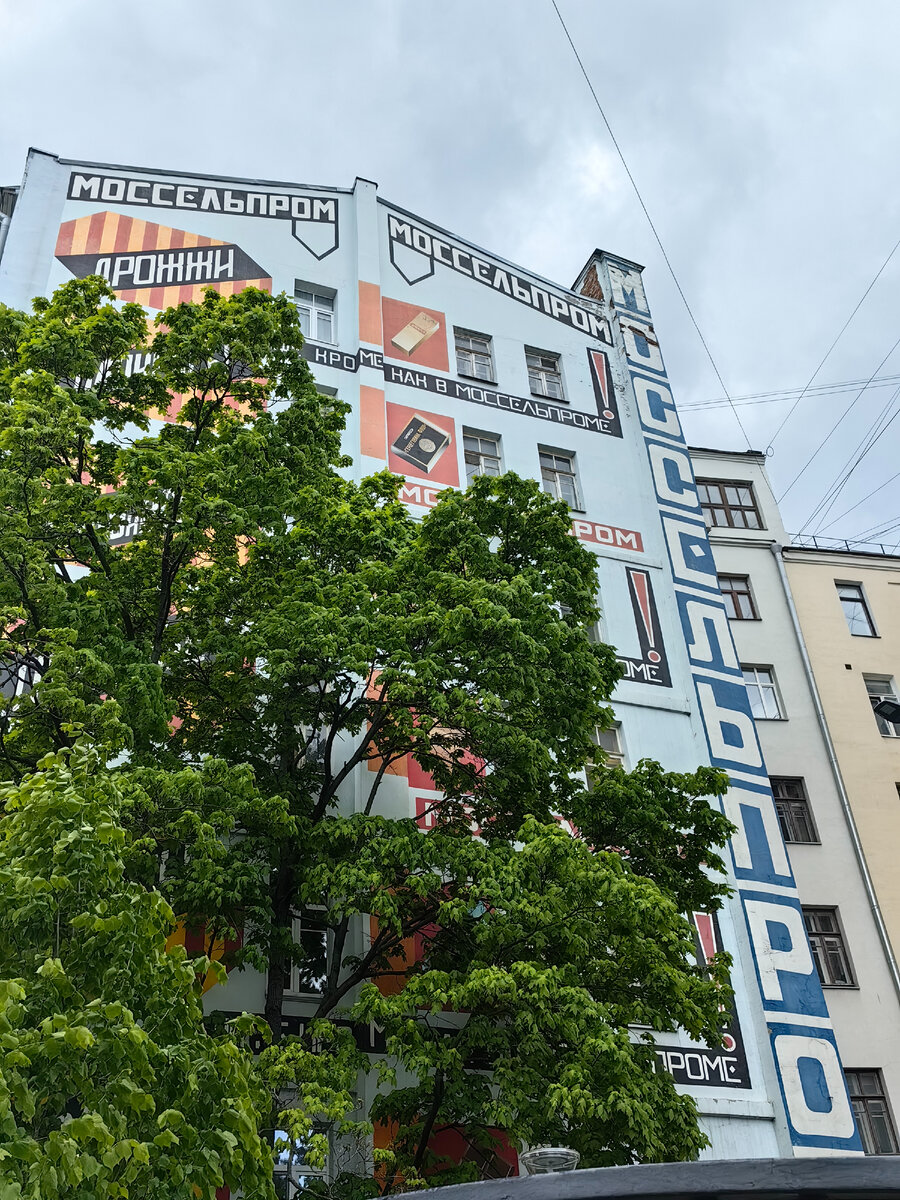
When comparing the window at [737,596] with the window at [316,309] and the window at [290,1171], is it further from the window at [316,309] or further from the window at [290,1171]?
the window at [290,1171]

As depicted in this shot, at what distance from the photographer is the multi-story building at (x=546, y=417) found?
19.9 metres

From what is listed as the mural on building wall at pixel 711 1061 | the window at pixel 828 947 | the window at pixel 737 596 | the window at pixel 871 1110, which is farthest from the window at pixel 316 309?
the window at pixel 871 1110

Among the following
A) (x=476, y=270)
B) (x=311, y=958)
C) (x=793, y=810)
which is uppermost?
(x=476, y=270)

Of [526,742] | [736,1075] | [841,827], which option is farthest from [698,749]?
[526,742]

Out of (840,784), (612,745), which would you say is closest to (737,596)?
(840,784)

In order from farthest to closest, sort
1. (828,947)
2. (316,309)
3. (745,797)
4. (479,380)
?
(479,380), (316,309), (828,947), (745,797)

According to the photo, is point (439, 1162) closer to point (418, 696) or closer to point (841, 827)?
point (418, 696)

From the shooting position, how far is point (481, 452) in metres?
25.5

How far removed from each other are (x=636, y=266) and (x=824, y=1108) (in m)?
21.8

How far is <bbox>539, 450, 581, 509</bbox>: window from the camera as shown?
25.9 meters

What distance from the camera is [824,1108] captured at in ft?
63.6

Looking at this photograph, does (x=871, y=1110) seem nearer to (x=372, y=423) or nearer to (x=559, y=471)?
(x=559, y=471)

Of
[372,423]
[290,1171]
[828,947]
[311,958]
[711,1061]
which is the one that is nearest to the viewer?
[290,1171]

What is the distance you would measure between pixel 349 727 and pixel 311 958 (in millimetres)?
4034
